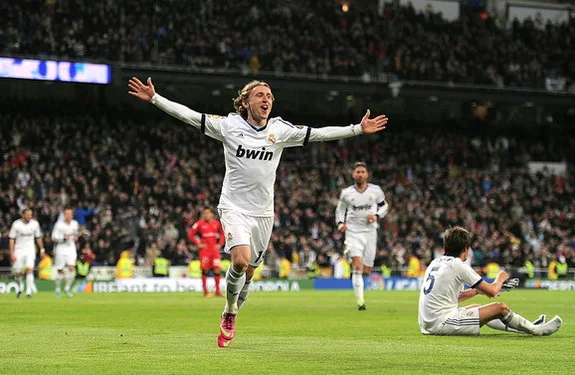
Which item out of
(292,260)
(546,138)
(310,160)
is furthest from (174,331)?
(546,138)

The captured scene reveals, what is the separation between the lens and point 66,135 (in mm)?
43656

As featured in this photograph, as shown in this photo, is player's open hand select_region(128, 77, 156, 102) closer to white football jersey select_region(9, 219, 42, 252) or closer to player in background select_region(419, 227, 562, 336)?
player in background select_region(419, 227, 562, 336)

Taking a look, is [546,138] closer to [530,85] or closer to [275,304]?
[530,85]

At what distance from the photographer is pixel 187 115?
11.3 metres

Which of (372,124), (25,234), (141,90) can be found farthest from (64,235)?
(372,124)

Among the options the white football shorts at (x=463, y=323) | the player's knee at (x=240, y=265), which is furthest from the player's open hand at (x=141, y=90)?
the white football shorts at (x=463, y=323)

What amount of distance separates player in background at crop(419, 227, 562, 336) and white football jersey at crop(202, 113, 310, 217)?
2.28m

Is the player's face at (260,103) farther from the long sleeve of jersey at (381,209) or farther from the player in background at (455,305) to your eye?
the long sleeve of jersey at (381,209)

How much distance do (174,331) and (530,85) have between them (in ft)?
138

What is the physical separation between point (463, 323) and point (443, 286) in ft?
1.77

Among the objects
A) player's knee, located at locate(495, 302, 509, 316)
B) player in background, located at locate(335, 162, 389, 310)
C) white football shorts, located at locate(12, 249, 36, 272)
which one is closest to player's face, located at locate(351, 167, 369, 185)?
player in background, located at locate(335, 162, 389, 310)

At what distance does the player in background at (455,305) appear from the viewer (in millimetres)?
12273

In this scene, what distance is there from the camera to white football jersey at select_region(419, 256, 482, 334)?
12289mm

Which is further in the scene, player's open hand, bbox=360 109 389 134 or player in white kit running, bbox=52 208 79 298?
player in white kit running, bbox=52 208 79 298
